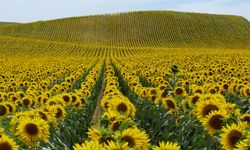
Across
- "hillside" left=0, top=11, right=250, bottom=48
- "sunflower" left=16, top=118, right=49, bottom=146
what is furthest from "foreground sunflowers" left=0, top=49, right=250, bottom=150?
"hillside" left=0, top=11, right=250, bottom=48

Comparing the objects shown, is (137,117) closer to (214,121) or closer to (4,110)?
(4,110)

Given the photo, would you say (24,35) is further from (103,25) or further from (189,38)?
(189,38)

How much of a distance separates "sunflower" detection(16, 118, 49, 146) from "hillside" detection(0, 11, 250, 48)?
6469 cm

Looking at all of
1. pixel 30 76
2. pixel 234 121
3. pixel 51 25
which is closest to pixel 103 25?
pixel 51 25

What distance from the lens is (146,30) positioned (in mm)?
80062

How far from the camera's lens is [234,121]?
16.8ft

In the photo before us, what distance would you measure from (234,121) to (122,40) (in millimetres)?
69999

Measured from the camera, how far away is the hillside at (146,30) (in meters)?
73.2

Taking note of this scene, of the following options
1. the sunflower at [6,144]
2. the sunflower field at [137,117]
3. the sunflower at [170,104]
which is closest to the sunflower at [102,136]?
the sunflower field at [137,117]

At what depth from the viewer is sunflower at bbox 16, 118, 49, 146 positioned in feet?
17.8

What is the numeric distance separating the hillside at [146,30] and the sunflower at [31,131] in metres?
64.7

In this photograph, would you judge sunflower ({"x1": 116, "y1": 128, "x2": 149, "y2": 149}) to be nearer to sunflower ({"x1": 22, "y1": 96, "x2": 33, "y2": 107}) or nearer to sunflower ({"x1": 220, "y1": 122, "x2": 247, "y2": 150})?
sunflower ({"x1": 220, "y1": 122, "x2": 247, "y2": 150})

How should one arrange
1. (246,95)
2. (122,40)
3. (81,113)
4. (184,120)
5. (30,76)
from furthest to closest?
(122,40) < (30,76) < (81,113) < (246,95) < (184,120)

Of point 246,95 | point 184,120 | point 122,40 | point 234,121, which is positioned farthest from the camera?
point 122,40
